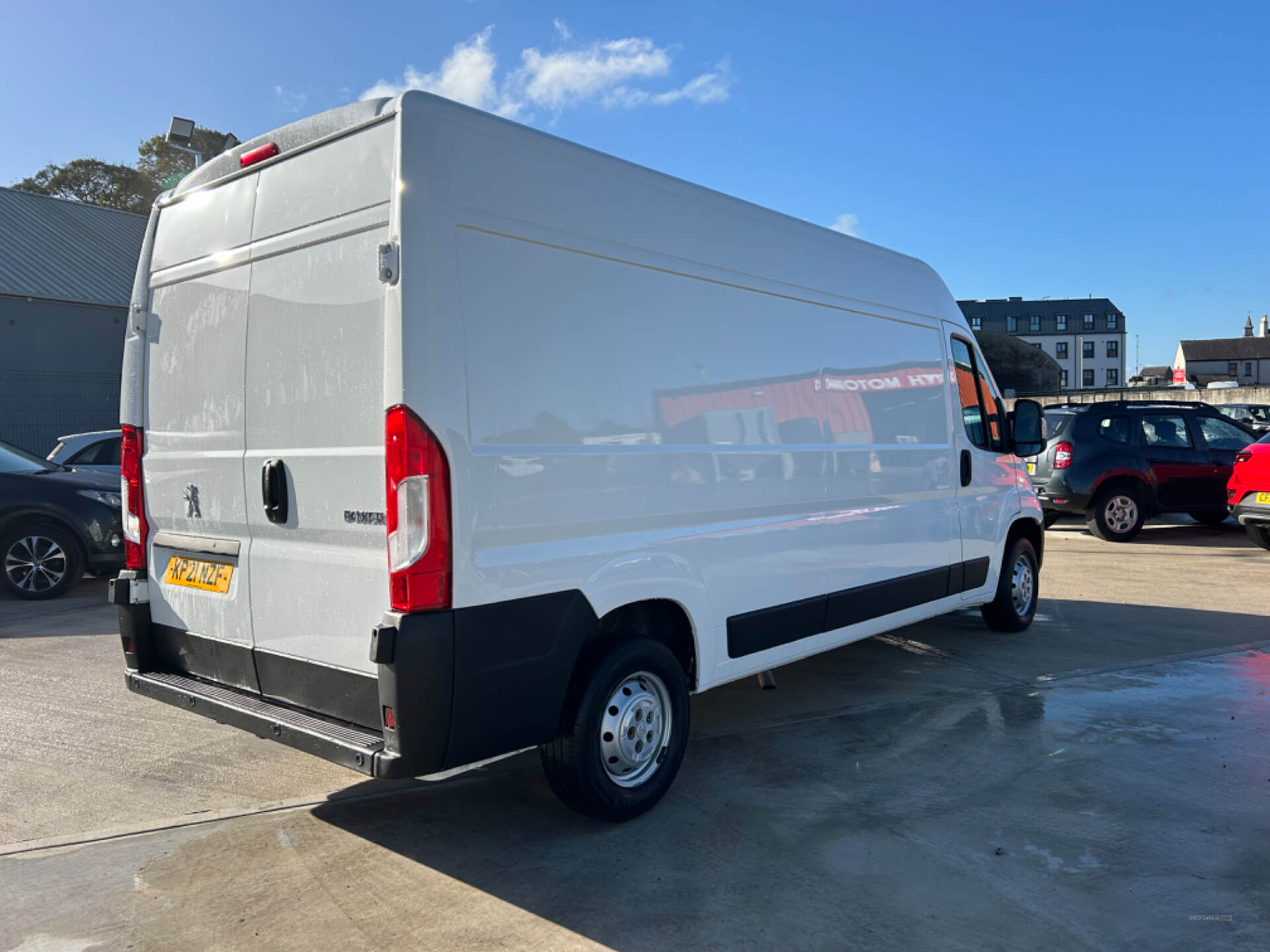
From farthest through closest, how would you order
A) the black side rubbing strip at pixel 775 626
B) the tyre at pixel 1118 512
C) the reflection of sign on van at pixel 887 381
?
1. the tyre at pixel 1118 512
2. the reflection of sign on van at pixel 887 381
3. the black side rubbing strip at pixel 775 626

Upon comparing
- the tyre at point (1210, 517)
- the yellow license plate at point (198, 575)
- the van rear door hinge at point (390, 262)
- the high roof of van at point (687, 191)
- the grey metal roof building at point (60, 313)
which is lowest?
the tyre at point (1210, 517)

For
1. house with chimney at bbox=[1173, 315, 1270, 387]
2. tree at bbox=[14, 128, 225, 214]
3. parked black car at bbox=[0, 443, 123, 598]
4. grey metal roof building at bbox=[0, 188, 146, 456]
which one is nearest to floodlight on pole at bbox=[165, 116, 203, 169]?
parked black car at bbox=[0, 443, 123, 598]

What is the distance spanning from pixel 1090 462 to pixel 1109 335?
109041 mm

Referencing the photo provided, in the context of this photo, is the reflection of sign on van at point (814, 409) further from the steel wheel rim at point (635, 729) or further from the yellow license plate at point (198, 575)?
the yellow license plate at point (198, 575)

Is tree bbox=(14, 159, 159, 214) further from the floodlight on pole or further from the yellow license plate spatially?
the yellow license plate

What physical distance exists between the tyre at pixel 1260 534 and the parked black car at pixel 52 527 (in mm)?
12065

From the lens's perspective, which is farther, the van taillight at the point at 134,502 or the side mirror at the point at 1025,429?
the side mirror at the point at 1025,429

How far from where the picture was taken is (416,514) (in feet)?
10.1

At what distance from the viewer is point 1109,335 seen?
4272 inches

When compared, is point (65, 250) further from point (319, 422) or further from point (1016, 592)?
point (319, 422)

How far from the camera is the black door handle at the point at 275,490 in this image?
140 inches

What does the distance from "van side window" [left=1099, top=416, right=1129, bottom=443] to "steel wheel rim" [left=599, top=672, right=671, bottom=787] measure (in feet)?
33.1

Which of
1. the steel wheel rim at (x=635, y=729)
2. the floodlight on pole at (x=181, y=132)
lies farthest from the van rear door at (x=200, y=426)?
the floodlight on pole at (x=181, y=132)

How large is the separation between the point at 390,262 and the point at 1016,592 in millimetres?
5665
